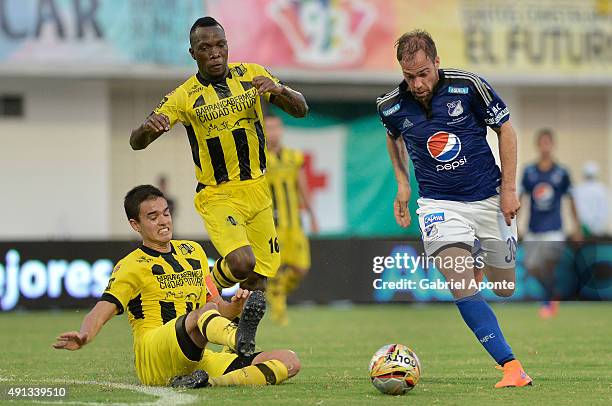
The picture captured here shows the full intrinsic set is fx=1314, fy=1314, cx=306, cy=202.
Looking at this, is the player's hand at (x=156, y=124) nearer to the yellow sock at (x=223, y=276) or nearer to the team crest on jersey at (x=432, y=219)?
the yellow sock at (x=223, y=276)

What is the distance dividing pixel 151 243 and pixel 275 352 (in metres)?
1.05

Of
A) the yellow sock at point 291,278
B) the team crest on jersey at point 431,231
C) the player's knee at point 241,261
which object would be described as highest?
the team crest on jersey at point 431,231

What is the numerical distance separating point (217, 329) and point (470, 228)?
1955 mm

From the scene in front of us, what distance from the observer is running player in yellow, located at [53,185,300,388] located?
791 centimetres

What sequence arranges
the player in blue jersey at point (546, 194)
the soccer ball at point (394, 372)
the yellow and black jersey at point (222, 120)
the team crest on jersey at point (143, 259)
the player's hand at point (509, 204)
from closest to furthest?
1. the soccer ball at point (394, 372)
2. the team crest on jersey at point (143, 259)
3. the player's hand at point (509, 204)
4. the yellow and black jersey at point (222, 120)
5. the player in blue jersey at point (546, 194)

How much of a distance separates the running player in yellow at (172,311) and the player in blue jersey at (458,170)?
124 centimetres

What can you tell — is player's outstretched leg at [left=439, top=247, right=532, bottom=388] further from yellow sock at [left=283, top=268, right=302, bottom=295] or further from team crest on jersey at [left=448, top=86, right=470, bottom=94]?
yellow sock at [left=283, top=268, right=302, bottom=295]

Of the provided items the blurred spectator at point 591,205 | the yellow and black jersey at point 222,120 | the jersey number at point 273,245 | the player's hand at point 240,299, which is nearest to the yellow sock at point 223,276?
the jersey number at point 273,245

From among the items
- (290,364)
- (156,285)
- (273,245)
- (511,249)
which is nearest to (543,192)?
(273,245)

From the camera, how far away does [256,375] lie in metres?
8.12

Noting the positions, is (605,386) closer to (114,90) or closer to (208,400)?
(208,400)

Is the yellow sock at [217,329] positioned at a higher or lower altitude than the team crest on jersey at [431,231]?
lower

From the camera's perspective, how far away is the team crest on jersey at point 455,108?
338 inches

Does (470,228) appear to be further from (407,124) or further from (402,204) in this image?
(407,124)
